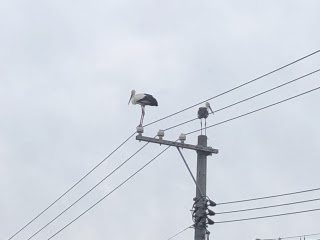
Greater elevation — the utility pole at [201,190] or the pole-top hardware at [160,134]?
the pole-top hardware at [160,134]

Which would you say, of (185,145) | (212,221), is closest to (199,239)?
(212,221)

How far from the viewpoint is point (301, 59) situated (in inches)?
661

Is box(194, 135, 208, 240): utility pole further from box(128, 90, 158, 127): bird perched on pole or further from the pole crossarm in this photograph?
box(128, 90, 158, 127): bird perched on pole

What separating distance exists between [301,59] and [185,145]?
4.68m

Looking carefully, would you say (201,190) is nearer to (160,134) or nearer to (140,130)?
(160,134)

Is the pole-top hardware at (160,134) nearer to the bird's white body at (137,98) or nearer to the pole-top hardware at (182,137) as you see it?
the pole-top hardware at (182,137)

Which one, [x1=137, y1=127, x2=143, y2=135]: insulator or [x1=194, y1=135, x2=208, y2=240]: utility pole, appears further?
[x1=137, y1=127, x2=143, y2=135]: insulator

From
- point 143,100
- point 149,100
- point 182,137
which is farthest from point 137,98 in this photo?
point 182,137

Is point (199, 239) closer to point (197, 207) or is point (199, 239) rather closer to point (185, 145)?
point (197, 207)

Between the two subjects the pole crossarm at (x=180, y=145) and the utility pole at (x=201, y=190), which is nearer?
the utility pole at (x=201, y=190)

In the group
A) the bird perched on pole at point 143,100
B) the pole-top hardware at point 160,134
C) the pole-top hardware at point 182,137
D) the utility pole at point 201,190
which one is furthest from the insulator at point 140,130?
the bird perched on pole at point 143,100

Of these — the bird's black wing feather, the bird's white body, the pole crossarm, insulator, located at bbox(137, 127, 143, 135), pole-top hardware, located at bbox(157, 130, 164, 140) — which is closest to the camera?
the pole crossarm

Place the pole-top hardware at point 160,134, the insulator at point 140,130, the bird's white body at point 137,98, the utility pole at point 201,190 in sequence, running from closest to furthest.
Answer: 1. the utility pole at point 201,190
2. the pole-top hardware at point 160,134
3. the insulator at point 140,130
4. the bird's white body at point 137,98

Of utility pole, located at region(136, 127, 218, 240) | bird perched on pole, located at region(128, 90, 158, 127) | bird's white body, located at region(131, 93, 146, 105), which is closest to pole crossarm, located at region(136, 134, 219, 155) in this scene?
utility pole, located at region(136, 127, 218, 240)
